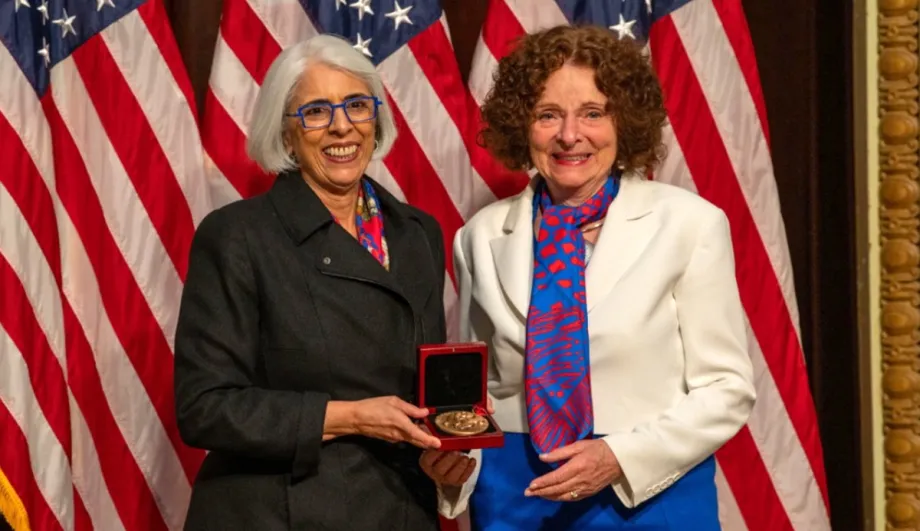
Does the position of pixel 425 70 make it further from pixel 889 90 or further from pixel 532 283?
pixel 889 90

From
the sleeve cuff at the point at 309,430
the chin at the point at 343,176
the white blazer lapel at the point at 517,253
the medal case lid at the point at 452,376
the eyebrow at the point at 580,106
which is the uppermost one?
the eyebrow at the point at 580,106

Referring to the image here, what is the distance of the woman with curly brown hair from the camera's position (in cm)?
176

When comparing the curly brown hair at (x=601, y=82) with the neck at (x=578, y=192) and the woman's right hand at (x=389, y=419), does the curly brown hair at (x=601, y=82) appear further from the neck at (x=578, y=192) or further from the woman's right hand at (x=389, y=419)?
the woman's right hand at (x=389, y=419)

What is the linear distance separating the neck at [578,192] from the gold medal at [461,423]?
19.7 inches

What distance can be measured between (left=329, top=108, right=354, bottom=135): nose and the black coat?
0.37ft

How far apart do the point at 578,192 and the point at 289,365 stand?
613mm

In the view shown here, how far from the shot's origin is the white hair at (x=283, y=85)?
1.80 meters

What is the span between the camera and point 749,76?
2.39 m

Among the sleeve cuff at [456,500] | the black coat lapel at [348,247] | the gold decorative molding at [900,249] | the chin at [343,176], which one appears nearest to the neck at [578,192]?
the black coat lapel at [348,247]

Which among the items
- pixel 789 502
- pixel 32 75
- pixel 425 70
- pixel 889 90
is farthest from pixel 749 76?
pixel 32 75

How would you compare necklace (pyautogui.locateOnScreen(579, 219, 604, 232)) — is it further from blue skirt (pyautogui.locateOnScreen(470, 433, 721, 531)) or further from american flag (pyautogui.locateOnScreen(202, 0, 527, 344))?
american flag (pyautogui.locateOnScreen(202, 0, 527, 344))

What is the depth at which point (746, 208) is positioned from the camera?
239 cm

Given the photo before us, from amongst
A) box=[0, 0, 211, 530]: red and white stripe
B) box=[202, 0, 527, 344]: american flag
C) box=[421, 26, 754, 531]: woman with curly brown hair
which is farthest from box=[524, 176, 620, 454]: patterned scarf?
box=[0, 0, 211, 530]: red and white stripe

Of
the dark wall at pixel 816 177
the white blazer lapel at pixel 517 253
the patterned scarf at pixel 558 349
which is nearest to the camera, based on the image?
the patterned scarf at pixel 558 349
